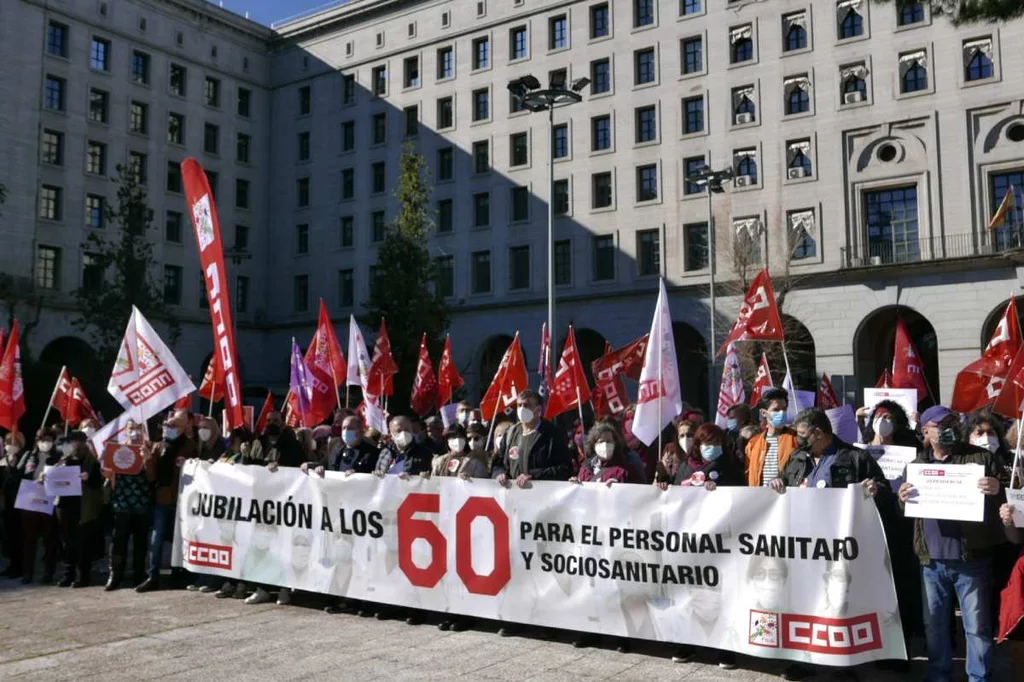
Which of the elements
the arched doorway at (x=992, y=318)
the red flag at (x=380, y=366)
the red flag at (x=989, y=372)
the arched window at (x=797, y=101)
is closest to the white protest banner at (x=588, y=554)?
the red flag at (x=380, y=366)

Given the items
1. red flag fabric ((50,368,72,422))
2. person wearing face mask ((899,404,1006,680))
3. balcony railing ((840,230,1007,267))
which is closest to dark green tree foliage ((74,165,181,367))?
red flag fabric ((50,368,72,422))

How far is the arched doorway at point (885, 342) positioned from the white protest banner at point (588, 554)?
30.6m

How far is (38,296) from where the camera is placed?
143 ft

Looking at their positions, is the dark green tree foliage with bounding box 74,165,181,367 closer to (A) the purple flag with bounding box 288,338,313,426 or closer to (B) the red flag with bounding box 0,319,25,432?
(A) the purple flag with bounding box 288,338,313,426

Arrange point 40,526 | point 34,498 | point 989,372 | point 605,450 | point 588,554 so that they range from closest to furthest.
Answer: point 588,554 → point 605,450 → point 34,498 → point 40,526 → point 989,372

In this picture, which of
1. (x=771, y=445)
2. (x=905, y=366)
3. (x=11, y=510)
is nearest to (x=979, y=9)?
(x=771, y=445)

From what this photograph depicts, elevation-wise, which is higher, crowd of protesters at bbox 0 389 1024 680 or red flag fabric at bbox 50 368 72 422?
red flag fabric at bbox 50 368 72 422

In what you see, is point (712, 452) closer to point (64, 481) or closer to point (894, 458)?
point (894, 458)

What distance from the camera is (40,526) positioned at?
12180 mm

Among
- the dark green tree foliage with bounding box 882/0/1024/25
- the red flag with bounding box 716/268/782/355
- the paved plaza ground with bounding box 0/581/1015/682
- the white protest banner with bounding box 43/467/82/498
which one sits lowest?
the paved plaza ground with bounding box 0/581/1015/682

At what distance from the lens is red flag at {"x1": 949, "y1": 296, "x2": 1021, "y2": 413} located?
46.8 feet

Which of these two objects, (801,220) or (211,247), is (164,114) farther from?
(211,247)

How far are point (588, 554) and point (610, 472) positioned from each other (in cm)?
73

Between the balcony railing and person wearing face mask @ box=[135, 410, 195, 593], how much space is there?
30129mm
